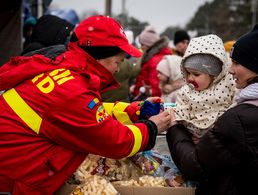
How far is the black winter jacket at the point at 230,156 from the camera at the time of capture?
7.12 feet

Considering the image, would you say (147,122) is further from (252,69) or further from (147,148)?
(252,69)

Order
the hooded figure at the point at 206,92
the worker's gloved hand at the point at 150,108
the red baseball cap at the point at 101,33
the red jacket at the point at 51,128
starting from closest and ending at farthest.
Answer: the red jacket at the point at 51,128 < the red baseball cap at the point at 101,33 < the hooded figure at the point at 206,92 < the worker's gloved hand at the point at 150,108

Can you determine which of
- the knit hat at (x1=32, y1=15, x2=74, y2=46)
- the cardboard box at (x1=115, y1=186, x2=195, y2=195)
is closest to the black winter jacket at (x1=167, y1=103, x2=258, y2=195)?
the cardboard box at (x1=115, y1=186, x2=195, y2=195)

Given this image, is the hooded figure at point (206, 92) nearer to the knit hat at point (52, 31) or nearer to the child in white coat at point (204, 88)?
the child in white coat at point (204, 88)

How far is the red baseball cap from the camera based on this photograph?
2566 mm

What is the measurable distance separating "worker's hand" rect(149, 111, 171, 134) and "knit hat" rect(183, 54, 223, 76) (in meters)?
0.35

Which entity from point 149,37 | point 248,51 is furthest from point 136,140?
point 149,37

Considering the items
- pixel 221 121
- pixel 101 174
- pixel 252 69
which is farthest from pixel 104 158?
pixel 252 69

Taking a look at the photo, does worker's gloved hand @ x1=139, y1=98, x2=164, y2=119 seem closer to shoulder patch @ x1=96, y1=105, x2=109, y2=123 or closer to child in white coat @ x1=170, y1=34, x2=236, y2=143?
Result: child in white coat @ x1=170, y1=34, x2=236, y2=143

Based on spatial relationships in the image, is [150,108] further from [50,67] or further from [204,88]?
[50,67]

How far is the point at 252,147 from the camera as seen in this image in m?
2.17

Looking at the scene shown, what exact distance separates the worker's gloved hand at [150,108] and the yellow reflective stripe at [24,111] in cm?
77

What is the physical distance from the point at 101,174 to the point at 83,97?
20.0 inches

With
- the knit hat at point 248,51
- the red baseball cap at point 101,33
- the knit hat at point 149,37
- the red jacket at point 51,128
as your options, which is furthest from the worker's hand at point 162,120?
the knit hat at point 149,37
